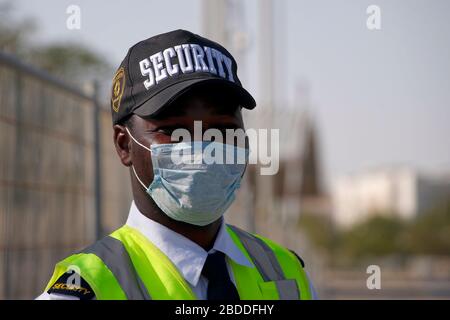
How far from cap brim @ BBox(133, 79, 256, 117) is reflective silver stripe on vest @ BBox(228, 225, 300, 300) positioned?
53 cm

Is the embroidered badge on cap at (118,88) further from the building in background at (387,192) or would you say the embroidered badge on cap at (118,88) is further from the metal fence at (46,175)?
the building in background at (387,192)

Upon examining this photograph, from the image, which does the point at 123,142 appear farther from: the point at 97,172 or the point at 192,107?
the point at 97,172

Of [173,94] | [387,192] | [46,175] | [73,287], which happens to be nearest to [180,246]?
[73,287]

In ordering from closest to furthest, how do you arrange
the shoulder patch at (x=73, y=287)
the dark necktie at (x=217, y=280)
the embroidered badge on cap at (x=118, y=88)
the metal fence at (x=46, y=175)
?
the shoulder patch at (x=73, y=287) < the dark necktie at (x=217, y=280) < the embroidered badge on cap at (x=118, y=88) < the metal fence at (x=46, y=175)

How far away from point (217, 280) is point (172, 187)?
0.28 m

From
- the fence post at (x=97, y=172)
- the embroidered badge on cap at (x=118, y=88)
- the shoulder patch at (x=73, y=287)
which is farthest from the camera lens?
the fence post at (x=97, y=172)

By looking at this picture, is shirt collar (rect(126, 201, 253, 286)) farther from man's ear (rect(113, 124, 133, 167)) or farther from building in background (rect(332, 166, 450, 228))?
building in background (rect(332, 166, 450, 228))

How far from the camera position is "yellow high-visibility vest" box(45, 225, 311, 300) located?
2346 millimetres

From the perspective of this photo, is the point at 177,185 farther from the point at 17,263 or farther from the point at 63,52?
the point at 63,52

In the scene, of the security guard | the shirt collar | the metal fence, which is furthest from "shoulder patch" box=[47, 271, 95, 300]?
the metal fence

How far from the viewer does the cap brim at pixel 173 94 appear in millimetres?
2342

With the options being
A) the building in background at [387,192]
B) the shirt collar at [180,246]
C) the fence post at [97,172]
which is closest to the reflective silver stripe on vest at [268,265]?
the shirt collar at [180,246]

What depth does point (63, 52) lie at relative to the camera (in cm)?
1933

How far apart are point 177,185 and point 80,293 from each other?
1.32 feet
